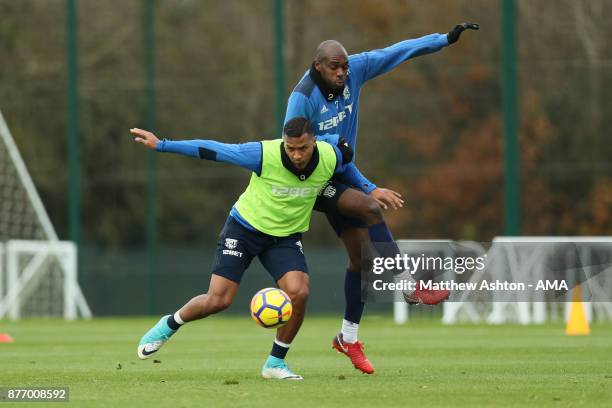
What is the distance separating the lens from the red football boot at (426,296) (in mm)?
10000

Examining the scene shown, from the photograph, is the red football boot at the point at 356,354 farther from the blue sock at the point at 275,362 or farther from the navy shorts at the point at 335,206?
the navy shorts at the point at 335,206

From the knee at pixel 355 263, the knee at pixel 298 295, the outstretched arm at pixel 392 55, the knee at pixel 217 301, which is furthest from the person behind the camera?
the outstretched arm at pixel 392 55

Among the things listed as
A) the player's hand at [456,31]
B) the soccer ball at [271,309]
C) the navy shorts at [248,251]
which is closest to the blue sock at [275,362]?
the soccer ball at [271,309]

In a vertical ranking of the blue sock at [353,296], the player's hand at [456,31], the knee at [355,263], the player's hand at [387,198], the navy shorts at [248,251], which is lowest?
the blue sock at [353,296]

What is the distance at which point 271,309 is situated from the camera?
9.37m

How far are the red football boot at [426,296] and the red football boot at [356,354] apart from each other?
586 mm

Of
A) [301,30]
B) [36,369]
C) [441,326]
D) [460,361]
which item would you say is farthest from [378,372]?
[301,30]

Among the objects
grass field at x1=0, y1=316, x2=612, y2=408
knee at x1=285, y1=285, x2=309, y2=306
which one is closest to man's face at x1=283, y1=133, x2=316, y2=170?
knee at x1=285, y1=285, x2=309, y2=306

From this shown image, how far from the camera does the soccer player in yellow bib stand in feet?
31.2

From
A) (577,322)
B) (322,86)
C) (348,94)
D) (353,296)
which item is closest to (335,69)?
(322,86)

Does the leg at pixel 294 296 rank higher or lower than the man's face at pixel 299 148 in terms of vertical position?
lower

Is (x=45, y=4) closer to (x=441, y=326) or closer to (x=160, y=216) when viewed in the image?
(x=160, y=216)

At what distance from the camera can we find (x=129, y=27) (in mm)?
26719

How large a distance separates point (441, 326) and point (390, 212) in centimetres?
692
